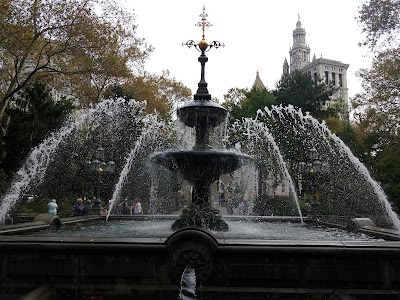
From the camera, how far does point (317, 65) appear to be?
103 m

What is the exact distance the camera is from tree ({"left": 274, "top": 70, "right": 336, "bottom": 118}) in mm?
41906

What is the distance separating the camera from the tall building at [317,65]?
10212 cm

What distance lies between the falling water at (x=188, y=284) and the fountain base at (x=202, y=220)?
423 centimetres

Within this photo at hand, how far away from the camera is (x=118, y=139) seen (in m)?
30.1

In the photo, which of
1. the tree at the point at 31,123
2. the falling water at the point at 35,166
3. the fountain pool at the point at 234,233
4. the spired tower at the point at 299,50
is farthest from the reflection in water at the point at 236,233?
the spired tower at the point at 299,50

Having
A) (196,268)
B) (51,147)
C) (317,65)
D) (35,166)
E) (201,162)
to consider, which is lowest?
(196,268)

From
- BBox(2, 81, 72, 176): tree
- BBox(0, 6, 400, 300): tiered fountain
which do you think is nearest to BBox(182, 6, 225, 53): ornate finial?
BBox(0, 6, 400, 300): tiered fountain

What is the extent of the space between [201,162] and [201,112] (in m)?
1.47

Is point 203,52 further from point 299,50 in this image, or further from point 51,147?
point 299,50

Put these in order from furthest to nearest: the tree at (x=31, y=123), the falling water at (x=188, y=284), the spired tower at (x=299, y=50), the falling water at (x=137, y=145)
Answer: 1. the spired tower at (x=299, y=50)
2. the tree at (x=31, y=123)
3. the falling water at (x=137, y=145)
4. the falling water at (x=188, y=284)

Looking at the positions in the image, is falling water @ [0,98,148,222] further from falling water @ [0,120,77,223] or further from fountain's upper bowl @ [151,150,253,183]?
fountain's upper bowl @ [151,150,253,183]

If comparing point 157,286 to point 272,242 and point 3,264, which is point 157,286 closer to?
point 272,242

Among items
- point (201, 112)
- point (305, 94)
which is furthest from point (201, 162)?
point (305, 94)

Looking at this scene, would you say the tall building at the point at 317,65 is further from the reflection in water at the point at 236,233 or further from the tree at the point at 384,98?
the reflection in water at the point at 236,233
